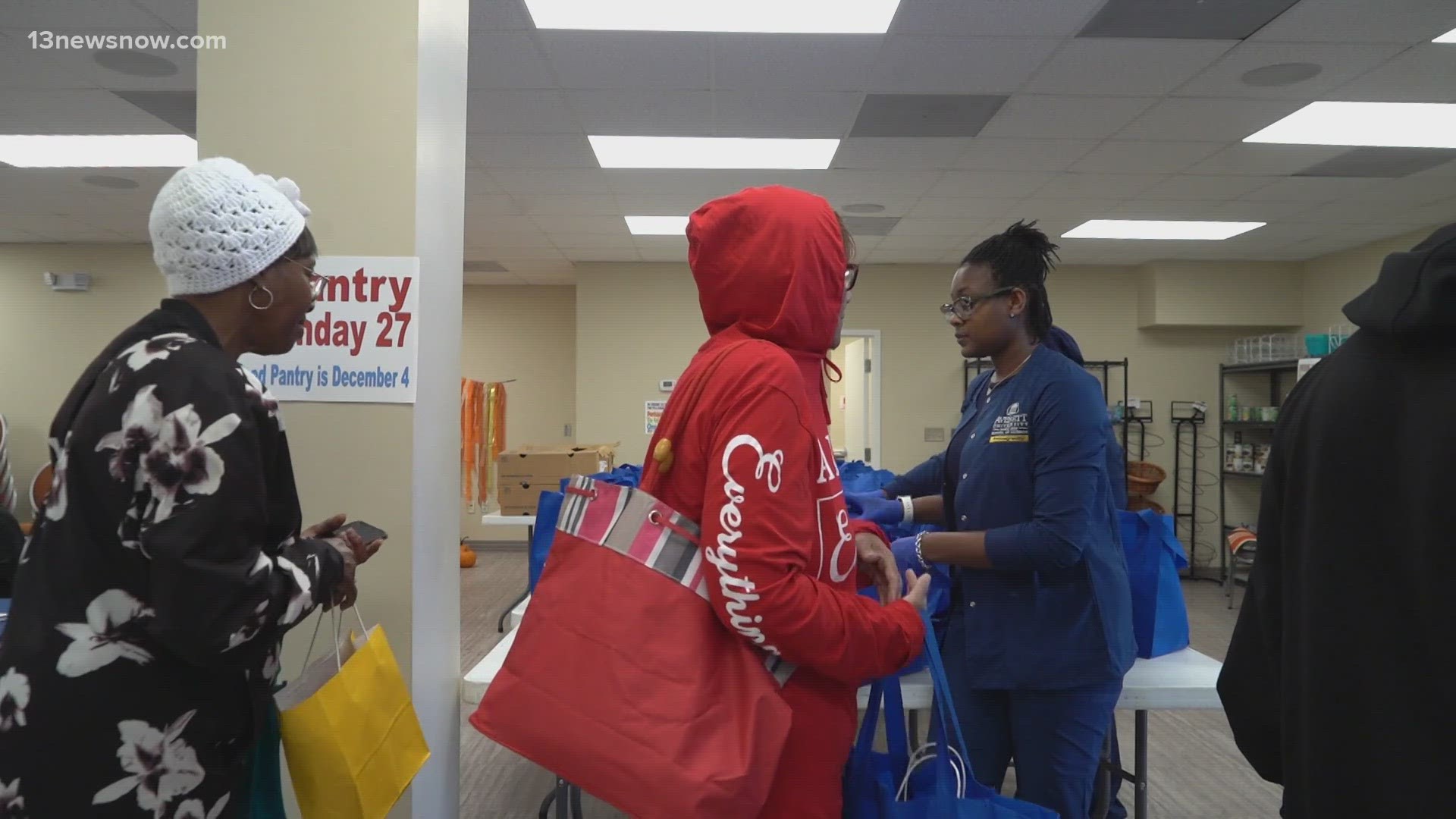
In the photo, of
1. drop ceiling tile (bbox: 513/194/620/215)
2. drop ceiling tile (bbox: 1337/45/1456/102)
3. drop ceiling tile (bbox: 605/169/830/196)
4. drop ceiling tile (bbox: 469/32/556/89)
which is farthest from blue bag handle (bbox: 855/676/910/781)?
drop ceiling tile (bbox: 513/194/620/215)

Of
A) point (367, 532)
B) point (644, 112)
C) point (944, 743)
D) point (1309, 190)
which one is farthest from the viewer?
point (1309, 190)

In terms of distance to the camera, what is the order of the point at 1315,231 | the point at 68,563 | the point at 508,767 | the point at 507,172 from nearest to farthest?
the point at 68,563 → the point at 508,767 → the point at 507,172 → the point at 1315,231

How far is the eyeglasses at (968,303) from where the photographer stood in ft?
5.62

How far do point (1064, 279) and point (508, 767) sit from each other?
256 inches

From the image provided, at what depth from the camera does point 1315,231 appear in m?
6.21

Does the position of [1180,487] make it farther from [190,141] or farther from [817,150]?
[190,141]

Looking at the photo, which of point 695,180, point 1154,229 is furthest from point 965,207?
point 695,180

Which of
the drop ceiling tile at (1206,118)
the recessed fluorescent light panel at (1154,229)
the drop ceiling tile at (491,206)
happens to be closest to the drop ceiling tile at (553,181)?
the drop ceiling tile at (491,206)

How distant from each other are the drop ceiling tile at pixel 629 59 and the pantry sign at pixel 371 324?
1.90 metres

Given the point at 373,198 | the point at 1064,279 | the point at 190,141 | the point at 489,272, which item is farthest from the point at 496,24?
the point at 1064,279

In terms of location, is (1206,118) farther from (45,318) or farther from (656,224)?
(45,318)

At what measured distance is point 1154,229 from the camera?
6.19m

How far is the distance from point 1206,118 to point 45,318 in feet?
29.0

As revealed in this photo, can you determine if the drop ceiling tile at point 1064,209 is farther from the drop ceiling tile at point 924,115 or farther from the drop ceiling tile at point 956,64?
the drop ceiling tile at point 956,64
